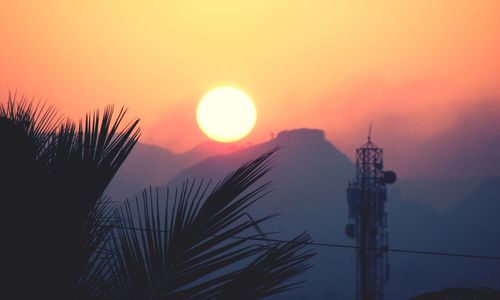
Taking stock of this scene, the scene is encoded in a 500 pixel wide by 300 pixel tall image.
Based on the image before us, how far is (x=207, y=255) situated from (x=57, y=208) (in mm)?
647

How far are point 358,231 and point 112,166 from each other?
137 ft

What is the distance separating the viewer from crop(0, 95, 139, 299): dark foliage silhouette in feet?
8.80

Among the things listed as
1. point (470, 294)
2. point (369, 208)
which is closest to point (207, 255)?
point (470, 294)

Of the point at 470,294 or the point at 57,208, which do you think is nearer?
the point at 57,208

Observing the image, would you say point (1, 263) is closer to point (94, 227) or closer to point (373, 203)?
point (94, 227)

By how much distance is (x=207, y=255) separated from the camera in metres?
2.77

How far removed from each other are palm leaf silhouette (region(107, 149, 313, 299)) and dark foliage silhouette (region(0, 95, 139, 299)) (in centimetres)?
18

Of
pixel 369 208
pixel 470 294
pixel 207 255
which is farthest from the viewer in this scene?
pixel 369 208

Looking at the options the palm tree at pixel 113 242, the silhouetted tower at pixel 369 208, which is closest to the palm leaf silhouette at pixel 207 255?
the palm tree at pixel 113 242

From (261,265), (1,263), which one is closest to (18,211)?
(1,263)

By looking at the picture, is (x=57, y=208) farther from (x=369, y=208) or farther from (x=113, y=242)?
(x=369, y=208)

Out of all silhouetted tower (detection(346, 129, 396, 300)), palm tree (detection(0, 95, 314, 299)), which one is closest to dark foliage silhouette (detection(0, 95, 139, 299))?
palm tree (detection(0, 95, 314, 299))

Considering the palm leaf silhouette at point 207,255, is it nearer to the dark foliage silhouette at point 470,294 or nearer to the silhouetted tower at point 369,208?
the dark foliage silhouette at point 470,294

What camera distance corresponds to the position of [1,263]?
269 centimetres
